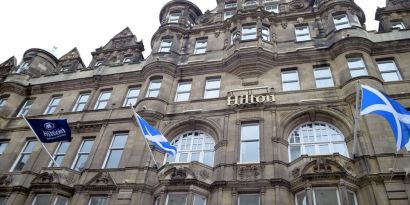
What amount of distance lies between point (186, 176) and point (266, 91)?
790 centimetres

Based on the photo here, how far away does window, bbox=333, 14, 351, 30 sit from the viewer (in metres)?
24.2

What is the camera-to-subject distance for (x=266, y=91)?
21.3 metres

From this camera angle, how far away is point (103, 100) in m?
26.3

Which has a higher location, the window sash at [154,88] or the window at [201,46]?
the window at [201,46]

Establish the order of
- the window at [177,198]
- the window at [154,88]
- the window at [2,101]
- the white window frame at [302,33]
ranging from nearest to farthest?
the window at [177,198] < the window at [154,88] < the white window frame at [302,33] < the window at [2,101]

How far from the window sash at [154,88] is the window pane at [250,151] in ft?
27.2

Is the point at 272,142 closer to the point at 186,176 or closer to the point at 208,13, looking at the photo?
the point at 186,176

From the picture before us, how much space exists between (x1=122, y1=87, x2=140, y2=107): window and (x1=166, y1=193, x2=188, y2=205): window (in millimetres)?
9786

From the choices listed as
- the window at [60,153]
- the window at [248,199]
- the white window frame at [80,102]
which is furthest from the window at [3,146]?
→ the window at [248,199]

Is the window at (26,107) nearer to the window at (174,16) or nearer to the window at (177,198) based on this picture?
the window at (174,16)

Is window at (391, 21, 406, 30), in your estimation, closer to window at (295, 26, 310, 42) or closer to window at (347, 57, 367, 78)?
window at (295, 26, 310, 42)

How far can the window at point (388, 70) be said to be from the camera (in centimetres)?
2075

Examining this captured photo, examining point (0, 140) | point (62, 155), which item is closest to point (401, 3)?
point (62, 155)

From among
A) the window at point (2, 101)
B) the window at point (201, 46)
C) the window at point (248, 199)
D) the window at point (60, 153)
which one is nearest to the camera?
the window at point (248, 199)
